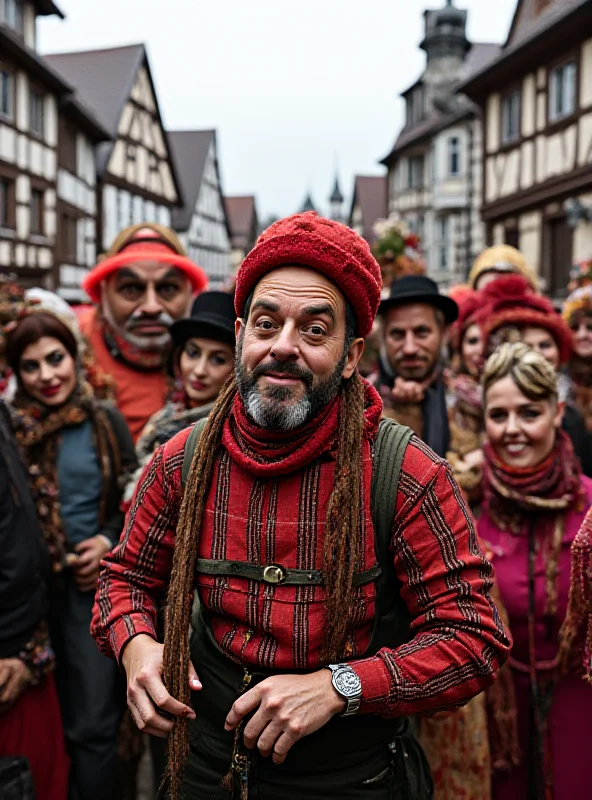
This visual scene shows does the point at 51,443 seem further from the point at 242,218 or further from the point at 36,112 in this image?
the point at 242,218

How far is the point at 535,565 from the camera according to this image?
285 cm

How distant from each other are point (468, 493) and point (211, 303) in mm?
1349

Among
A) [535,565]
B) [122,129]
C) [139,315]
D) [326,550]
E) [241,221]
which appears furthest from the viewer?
[241,221]

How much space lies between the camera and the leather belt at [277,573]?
1835mm

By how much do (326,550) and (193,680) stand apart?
0.44 metres

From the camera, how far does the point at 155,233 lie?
4.48 m

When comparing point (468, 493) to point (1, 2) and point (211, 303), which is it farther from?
point (1, 2)

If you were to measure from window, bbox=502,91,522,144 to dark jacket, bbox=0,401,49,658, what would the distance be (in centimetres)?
1555

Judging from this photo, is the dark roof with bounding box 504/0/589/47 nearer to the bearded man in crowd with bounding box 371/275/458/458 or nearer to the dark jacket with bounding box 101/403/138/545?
the bearded man in crowd with bounding box 371/275/458/458

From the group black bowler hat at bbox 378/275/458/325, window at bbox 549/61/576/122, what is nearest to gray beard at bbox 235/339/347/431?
black bowler hat at bbox 378/275/458/325

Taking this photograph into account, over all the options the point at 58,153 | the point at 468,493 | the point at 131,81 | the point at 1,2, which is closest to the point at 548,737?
the point at 468,493

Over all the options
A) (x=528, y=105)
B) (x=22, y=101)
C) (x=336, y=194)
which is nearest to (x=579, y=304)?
(x=528, y=105)

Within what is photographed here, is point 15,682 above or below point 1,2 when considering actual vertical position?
below

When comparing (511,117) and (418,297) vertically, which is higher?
(511,117)
